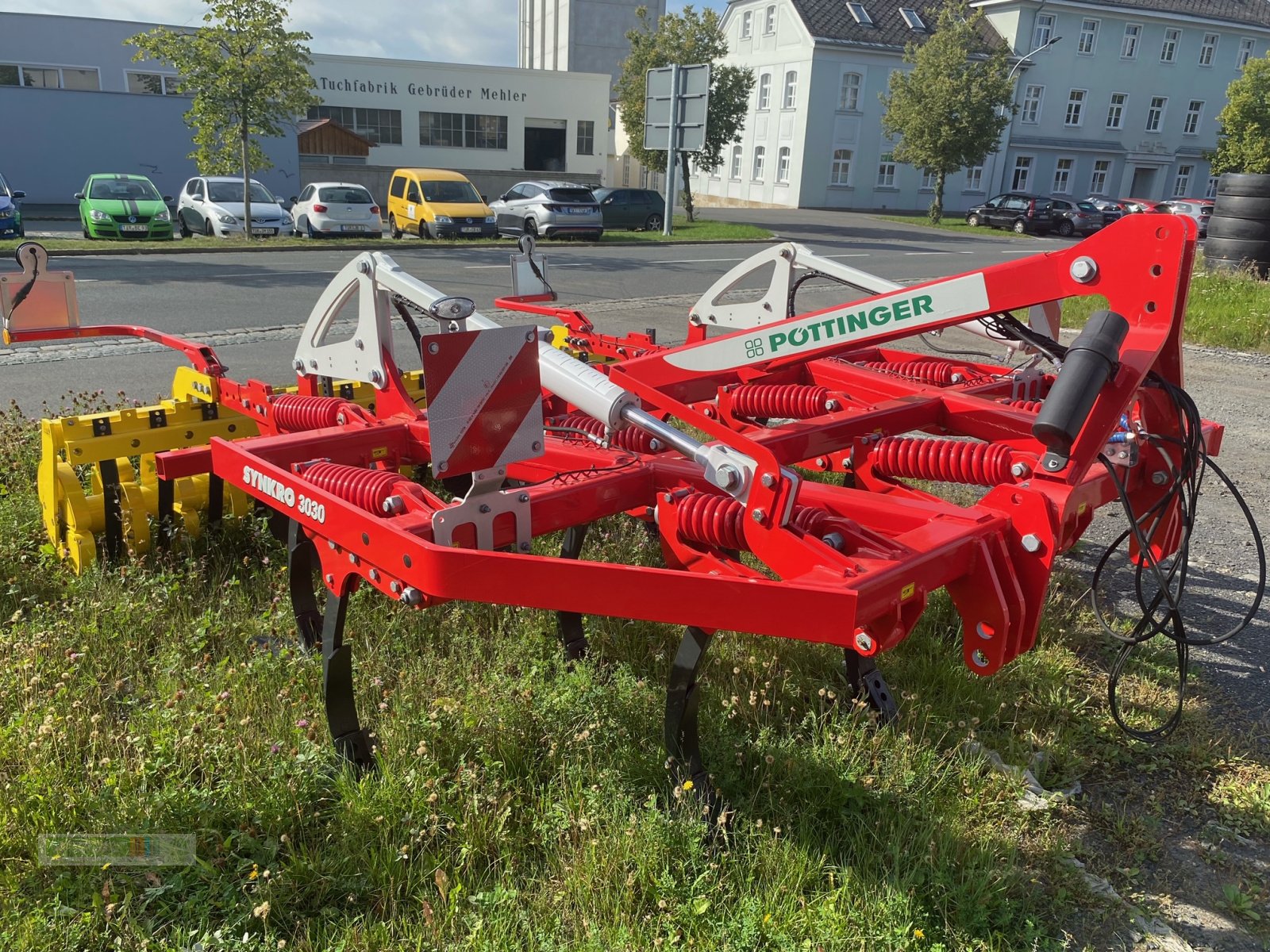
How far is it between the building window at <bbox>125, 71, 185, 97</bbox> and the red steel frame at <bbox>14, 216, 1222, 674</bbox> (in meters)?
37.9

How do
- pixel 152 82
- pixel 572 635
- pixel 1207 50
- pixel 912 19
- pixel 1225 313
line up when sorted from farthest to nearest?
pixel 1207 50 < pixel 912 19 < pixel 152 82 < pixel 1225 313 < pixel 572 635

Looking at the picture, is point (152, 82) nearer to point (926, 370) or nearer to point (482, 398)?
point (926, 370)

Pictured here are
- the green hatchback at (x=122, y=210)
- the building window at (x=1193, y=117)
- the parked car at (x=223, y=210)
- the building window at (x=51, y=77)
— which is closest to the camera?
the green hatchback at (x=122, y=210)

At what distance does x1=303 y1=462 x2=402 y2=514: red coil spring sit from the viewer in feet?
9.57

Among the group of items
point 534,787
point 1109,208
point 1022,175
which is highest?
point 1022,175

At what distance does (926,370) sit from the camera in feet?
17.0

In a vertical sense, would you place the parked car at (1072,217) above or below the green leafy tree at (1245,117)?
below

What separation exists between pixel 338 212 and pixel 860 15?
107ft

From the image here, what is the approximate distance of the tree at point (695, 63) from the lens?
32.3 m

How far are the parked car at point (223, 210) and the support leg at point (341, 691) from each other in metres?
20.4

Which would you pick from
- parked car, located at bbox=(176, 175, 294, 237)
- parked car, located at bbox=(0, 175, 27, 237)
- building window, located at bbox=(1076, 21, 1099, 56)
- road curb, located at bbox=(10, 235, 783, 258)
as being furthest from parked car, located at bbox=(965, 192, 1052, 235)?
parked car, located at bbox=(0, 175, 27, 237)

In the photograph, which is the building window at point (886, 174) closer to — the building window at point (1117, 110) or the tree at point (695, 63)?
the building window at point (1117, 110)

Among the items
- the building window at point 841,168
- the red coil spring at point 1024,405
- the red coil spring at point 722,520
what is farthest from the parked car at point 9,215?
the building window at point 841,168

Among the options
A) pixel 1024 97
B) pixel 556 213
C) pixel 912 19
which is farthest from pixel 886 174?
pixel 556 213
